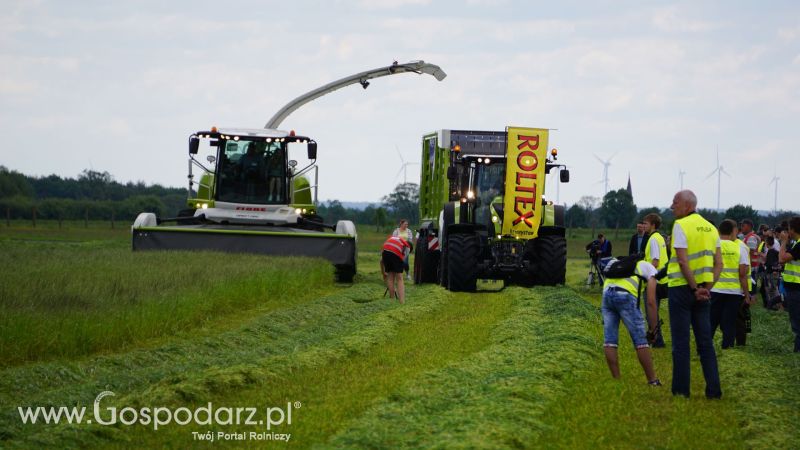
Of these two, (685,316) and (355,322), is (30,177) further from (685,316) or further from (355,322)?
(685,316)

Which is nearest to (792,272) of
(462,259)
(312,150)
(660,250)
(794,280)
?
(794,280)

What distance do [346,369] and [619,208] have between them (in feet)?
259

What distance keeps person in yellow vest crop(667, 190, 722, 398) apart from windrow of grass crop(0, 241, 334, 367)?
6.46 m

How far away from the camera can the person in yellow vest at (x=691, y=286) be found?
1004cm

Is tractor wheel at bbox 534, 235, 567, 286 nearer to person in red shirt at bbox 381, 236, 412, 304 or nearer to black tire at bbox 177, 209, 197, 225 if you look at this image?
person in red shirt at bbox 381, 236, 412, 304

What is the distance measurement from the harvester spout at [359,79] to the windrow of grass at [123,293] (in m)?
7.68

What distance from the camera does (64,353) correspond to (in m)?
11.6

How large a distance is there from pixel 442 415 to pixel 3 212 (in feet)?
237

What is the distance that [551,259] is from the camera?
71.7 ft

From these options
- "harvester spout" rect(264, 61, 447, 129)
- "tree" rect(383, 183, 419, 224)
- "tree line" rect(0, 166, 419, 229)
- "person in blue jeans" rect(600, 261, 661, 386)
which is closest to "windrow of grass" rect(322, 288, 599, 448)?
"person in blue jeans" rect(600, 261, 661, 386)

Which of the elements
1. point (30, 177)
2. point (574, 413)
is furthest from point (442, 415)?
point (30, 177)

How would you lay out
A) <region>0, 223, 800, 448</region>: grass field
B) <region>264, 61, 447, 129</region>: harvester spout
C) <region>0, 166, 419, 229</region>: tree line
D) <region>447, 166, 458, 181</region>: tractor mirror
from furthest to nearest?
<region>0, 166, 419, 229</region>: tree line < <region>264, 61, 447, 129</region>: harvester spout < <region>447, 166, 458, 181</region>: tractor mirror < <region>0, 223, 800, 448</region>: grass field

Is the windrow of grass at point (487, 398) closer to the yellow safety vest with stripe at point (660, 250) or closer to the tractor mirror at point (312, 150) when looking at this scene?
the yellow safety vest with stripe at point (660, 250)

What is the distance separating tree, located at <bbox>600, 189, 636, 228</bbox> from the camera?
87375 millimetres
